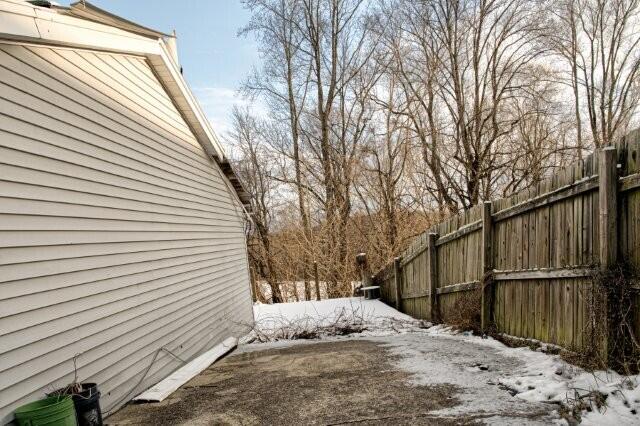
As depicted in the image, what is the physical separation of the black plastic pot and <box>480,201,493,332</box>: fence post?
182 inches

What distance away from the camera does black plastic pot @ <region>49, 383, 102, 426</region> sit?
322cm

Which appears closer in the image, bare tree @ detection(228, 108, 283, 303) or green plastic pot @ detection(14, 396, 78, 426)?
green plastic pot @ detection(14, 396, 78, 426)

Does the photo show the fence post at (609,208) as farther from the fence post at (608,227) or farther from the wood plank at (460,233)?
the wood plank at (460,233)

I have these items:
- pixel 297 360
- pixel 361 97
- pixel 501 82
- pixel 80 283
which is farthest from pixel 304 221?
pixel 80 283

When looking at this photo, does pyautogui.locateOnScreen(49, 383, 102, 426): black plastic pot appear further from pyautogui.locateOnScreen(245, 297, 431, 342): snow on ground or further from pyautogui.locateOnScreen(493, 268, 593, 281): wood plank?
pyautogui.locateOnScreen(245, 297, 431, 342): snow on ground

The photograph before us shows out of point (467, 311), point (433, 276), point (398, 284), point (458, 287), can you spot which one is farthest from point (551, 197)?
point (398, 284)

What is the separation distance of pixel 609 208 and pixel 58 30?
4914 mm

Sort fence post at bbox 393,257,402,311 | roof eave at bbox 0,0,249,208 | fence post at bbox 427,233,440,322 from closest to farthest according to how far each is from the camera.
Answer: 1. roof eave at bbox 0,0,249,208
2. fence post at bbox 427,233,440,322
3. fence post at bbox 393,257,402,311

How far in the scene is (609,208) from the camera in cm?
337

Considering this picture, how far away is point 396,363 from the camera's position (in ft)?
15.9

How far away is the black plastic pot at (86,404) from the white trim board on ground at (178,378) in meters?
0.97

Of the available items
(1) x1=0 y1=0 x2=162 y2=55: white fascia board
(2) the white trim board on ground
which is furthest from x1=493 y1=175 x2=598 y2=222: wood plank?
(1) x1=0 y1=0 x2=162 y2=55: white fascia board

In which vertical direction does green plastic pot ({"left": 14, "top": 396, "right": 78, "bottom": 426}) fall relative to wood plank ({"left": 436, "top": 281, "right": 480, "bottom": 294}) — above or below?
below

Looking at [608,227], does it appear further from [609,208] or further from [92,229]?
[92,229]
